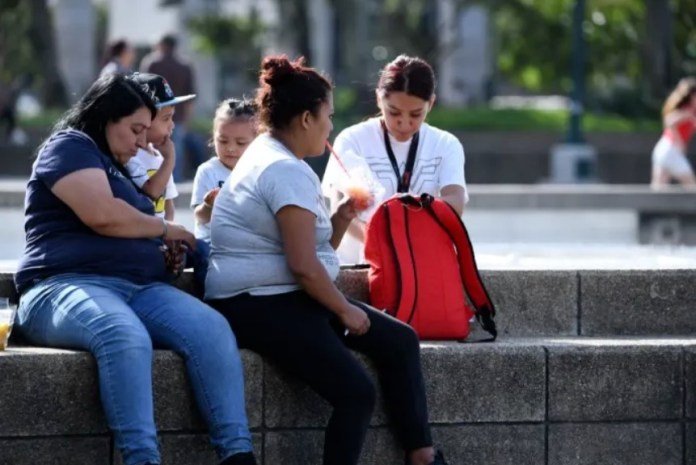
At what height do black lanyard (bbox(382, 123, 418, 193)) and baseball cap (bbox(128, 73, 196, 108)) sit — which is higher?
baseball cap (bbox(128, 73, 196, 108))

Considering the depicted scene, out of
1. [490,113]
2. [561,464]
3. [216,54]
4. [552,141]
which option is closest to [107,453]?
[561,464]

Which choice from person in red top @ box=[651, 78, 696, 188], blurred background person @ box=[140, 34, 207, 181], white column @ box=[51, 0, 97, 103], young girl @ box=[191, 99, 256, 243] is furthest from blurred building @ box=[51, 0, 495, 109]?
young girl @ box=[191, 99, 256, 243]

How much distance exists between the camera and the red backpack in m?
6.47

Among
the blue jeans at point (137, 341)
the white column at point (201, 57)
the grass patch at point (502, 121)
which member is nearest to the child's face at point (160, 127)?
the blue jeans at point (137, 341)

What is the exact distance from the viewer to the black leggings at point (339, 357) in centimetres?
586

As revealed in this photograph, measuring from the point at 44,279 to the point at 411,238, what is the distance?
140cm

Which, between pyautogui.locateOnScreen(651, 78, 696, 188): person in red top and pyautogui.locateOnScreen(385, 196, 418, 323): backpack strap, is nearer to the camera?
pyautogui.locateOnScreen(385, 196, 418, 323): backpack strap

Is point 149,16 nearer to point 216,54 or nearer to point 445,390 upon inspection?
point 216,54

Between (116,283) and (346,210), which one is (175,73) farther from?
(116,283)

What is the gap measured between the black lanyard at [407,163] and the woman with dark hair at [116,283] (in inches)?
47.3

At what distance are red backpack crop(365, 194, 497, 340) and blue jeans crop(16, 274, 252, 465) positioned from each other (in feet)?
2.81

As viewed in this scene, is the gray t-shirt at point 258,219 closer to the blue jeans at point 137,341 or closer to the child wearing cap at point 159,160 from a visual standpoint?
the blue jeans at point 137,341

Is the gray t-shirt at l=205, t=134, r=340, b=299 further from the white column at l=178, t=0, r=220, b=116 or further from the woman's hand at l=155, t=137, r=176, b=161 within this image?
the white column at l=178, t=0, r=220, b=116

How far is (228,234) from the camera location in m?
6.02
